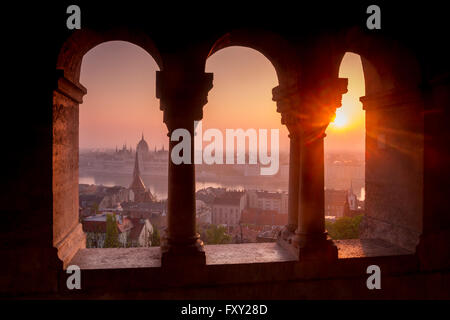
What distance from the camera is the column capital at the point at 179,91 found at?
5.30 metres

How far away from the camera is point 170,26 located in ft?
17.4

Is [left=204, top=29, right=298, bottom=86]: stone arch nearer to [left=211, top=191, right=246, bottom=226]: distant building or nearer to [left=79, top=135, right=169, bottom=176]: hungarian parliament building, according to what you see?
[left=211, top=191, right=246, bottom=226]: distant building

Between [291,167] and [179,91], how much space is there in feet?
7.78

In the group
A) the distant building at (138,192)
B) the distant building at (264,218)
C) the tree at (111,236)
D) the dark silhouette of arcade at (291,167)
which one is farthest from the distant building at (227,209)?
the distant building at (138,192)

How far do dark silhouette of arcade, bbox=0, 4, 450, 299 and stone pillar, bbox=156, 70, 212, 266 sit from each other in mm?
15

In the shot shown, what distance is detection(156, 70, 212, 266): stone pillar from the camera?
5.30 metres

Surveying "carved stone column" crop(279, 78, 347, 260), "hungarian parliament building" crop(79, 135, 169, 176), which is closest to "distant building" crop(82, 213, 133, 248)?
"carved stone column" crop(279, 78, 347, 260)

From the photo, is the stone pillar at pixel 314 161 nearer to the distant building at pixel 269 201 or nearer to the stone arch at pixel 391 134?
the stone arch at pixel 391 134

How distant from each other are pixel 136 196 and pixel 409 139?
220 feet

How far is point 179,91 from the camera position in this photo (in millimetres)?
5301

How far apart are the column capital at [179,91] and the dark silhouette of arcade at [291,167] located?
15 mm

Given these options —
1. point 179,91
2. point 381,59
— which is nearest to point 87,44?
point 179,91
